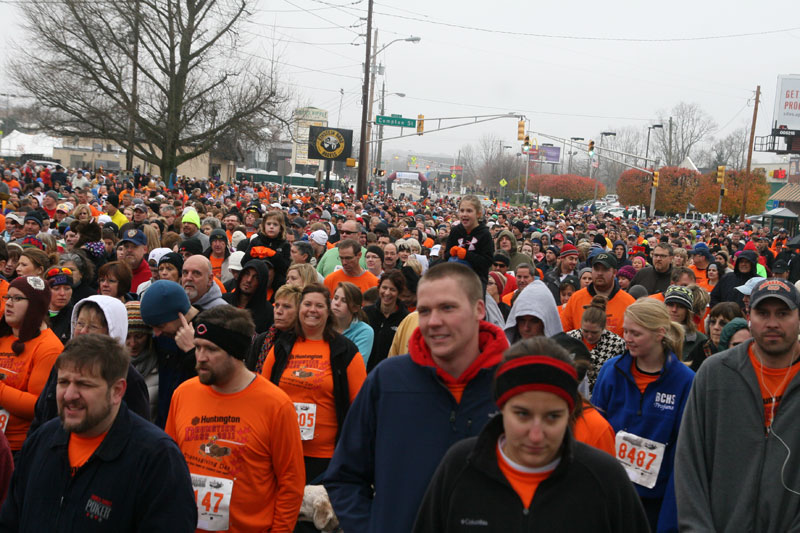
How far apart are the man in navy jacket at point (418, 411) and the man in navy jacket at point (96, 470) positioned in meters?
0.69

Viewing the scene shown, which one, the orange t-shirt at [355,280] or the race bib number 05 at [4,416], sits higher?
the orange t-shirt at [355,280]

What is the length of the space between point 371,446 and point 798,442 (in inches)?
74.9

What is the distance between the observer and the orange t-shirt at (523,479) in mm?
2467

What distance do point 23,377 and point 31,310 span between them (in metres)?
0.41

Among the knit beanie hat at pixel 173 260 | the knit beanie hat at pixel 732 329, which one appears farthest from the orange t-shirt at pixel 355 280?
the knit beanie hat at pixel 732 329

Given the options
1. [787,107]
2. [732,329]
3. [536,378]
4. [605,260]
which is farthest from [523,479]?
[787,107]

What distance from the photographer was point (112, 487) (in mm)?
3084

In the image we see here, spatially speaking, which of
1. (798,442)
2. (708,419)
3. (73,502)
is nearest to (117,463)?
(73,502)

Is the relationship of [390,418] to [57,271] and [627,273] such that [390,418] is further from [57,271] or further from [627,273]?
[627,273]

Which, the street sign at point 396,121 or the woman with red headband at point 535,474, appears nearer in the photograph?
the woman with red headband at point 535,474

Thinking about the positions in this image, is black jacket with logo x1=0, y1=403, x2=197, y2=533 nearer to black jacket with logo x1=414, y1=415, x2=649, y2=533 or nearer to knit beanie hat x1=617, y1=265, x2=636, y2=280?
black jacket with logo x1=414, y1=415, x2=649, y2=533

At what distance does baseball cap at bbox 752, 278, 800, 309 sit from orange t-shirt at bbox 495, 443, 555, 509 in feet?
5.83

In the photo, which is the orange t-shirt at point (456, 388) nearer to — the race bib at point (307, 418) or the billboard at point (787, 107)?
the race bib at point (307, 418)

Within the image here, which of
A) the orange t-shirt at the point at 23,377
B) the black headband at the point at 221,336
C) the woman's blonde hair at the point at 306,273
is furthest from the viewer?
the woman's blonde hair at the point at 306,273
